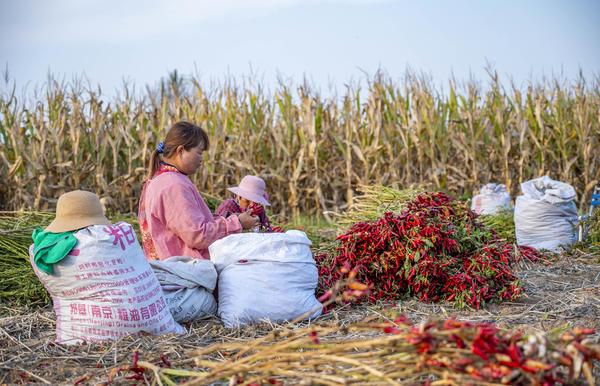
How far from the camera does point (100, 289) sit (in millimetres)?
3598

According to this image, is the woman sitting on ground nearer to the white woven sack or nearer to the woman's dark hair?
the woman's dark hair

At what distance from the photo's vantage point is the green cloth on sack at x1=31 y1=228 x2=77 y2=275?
351cm

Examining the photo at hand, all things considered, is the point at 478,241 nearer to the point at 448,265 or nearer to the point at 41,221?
the point at 448,265

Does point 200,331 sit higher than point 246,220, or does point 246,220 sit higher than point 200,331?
point 246,220

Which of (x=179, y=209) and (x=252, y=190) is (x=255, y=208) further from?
(x=179, y=209)

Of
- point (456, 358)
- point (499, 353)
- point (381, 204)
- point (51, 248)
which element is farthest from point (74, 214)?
point (381, 204)

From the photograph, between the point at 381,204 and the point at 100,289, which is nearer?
the point at 100,289

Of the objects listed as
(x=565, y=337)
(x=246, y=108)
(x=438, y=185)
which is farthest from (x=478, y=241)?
(x=246, y=108)

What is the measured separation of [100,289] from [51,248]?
13.3 inches

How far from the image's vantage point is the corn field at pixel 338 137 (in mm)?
9922

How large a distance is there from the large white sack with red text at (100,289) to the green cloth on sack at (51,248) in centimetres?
4

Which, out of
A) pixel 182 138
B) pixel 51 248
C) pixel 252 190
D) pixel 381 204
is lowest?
pixel 51 248

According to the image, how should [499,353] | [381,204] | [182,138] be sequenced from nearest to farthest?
[499,353] → [182,138] → [381,204]

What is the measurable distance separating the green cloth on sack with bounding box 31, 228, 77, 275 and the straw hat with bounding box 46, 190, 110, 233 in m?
0.04
